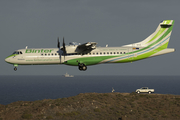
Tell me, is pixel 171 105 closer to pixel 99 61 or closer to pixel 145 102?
pixel 145 102

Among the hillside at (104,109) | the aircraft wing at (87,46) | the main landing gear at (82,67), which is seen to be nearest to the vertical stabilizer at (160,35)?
the aircraft wing at (87,46)

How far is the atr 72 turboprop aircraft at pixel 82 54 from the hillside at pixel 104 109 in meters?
23.1

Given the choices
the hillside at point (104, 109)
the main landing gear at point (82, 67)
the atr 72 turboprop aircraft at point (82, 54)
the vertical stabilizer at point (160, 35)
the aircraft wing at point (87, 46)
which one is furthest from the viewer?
the hillside at point (104, 109)

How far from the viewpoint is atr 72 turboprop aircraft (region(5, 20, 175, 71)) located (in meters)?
44.4

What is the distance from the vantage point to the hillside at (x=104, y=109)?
6538cm

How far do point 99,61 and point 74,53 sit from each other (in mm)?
5437

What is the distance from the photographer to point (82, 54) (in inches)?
1764

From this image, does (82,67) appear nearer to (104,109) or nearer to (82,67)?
(82,67)

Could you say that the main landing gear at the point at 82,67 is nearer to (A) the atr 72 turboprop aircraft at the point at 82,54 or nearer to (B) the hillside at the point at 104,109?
(A) the atr 72 turboprop aircraft at the point at 82,54

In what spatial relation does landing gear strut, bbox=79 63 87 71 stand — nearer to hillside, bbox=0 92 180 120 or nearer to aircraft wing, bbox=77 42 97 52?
aircraft wing, bbox=77 42 97 52

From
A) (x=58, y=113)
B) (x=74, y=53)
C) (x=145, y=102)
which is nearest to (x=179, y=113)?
(x=145, y=102)

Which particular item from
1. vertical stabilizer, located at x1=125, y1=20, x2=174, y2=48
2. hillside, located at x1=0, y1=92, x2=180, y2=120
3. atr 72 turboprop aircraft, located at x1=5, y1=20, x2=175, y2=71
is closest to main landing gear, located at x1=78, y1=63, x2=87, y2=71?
atr 72 turboprop aircraft, located at x1=5, y1=20, x2=175, y2=71

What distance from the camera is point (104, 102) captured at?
81.4 meters

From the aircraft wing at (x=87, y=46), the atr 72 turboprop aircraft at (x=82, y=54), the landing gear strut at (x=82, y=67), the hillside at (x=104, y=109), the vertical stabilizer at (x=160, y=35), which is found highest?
the vertical stabilizer at (x=160, y=35)
